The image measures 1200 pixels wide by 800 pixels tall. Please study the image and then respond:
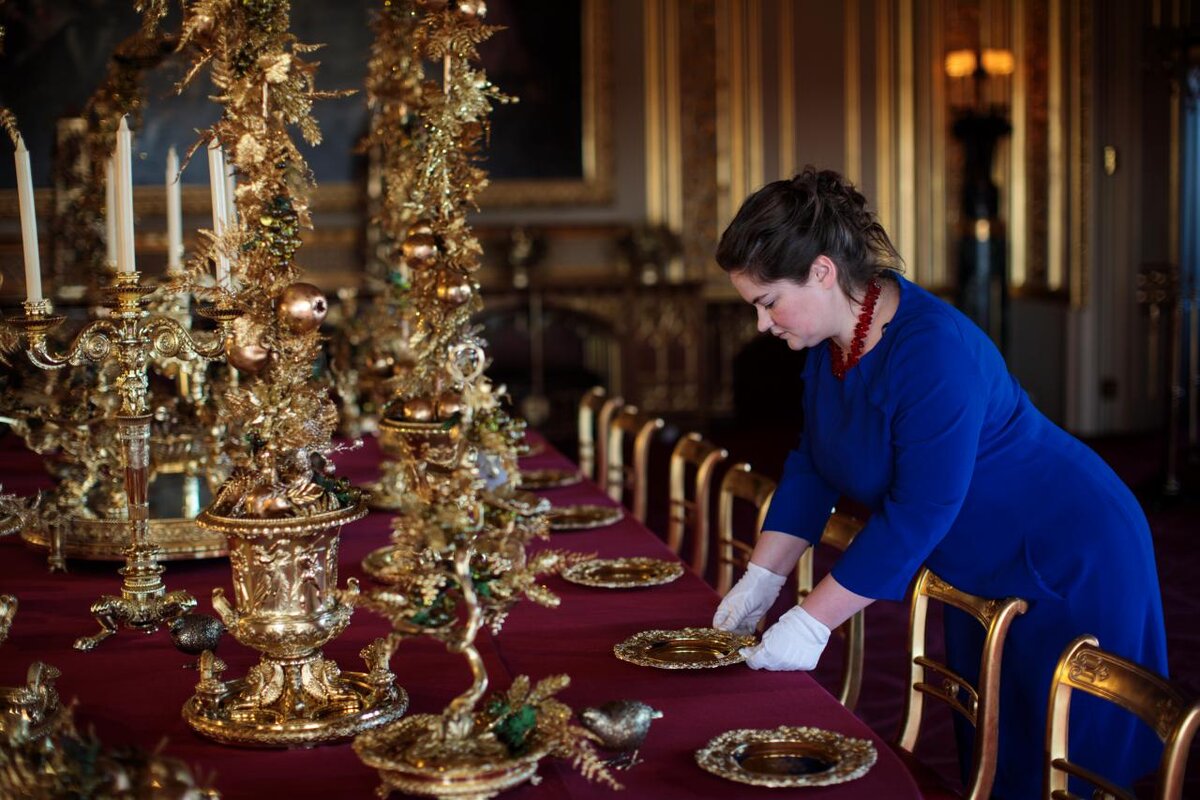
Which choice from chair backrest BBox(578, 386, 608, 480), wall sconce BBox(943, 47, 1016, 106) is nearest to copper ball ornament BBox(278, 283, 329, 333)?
chair backrest BBox(578, 386, 608, 480)

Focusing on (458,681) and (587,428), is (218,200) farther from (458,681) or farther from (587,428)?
(587,428)

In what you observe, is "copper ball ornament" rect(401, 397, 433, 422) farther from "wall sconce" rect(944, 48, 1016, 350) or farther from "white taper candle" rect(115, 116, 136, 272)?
"wall sconce" rect(944, 48, 1016, 350)

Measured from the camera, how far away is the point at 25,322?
247 cm

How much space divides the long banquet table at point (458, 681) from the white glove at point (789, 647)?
0.02 m

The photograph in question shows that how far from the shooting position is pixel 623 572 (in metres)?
3.09

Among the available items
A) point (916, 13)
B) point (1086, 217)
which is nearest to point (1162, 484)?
point (1086, 217)

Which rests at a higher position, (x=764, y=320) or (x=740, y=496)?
(x=764, y=320)

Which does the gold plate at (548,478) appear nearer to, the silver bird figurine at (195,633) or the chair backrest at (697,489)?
the chair backrest at (697,489)

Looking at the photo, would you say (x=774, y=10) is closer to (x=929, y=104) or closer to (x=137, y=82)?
(x=929, y=104)

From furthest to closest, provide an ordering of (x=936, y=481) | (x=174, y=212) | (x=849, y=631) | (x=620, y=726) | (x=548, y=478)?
(x=548, y=478) → (x=174, y=212) → (x=849, y=631) → (x=936, y=481) → (x=620, y=726)

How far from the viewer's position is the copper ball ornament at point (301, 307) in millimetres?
1956

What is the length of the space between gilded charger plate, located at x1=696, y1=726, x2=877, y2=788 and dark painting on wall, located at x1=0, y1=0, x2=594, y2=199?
333 inches

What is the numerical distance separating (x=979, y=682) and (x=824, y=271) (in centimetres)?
76

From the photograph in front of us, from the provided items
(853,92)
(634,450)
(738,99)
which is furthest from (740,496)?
(853,92)
